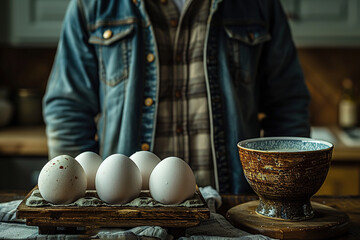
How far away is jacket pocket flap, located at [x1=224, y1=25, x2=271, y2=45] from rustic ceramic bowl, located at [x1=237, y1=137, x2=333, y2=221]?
65 centimetres

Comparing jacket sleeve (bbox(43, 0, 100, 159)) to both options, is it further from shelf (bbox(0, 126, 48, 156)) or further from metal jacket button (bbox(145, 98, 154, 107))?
shelf (bbox(0, 126, 48, 156))

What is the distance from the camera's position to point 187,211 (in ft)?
2.26

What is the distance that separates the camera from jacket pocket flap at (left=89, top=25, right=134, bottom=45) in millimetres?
1384

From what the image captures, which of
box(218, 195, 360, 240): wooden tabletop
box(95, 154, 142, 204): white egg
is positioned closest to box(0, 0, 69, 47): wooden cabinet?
box(218, 195, 360, 240): wooden tabletop

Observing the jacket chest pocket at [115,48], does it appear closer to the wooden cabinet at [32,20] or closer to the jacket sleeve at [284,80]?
the jacket sleeve at [284,80]

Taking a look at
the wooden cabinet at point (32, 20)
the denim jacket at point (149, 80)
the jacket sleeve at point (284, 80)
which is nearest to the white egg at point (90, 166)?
the denim jacket at point (149, 80)

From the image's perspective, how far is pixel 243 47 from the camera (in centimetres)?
142

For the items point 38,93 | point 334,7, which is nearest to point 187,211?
point 334,7

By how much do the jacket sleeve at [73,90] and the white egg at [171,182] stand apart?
74cm

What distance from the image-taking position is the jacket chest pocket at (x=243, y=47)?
140cm

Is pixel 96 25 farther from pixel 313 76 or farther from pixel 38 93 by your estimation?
pixel 313 76

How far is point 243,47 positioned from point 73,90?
50 cm

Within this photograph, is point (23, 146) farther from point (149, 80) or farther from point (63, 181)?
point (63, 181)

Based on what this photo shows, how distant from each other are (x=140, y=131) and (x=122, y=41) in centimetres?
26
